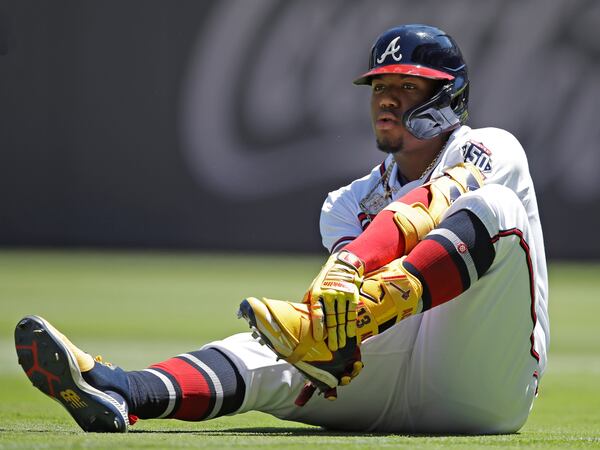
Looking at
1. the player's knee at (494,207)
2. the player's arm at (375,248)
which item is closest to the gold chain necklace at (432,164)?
the player's arm at (375,248)

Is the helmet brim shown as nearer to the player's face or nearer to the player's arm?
the player's face

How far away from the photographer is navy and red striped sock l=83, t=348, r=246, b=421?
10.9 feet

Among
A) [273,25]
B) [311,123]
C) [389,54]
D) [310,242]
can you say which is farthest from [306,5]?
[389,54]

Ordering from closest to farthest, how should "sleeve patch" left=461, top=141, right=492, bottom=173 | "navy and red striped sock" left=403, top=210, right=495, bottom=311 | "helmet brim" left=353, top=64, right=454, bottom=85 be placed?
"navy and red striped sock" left=403, top=210, right=495, bottom=311
"sleeve patch" left=461, top=141, right=492, bottom=173
"helmet brim" left=353, top=64, right=454, bottom=85

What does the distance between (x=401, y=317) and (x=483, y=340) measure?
35 cm

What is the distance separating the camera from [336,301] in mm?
3041

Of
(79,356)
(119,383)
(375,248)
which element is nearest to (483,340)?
(375,248)

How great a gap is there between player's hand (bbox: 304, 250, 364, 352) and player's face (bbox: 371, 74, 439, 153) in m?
0.81

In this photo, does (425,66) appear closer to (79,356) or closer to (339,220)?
(339,220)

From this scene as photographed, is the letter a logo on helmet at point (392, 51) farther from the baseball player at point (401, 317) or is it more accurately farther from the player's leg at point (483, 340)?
the player's leg at point (483, 340)

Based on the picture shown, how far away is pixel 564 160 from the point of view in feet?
43.4

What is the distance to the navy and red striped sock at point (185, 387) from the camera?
10.9 ft

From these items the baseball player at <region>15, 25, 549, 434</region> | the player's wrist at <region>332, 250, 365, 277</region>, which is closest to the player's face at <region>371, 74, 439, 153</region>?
the baseball player at <region>15, 25, 549, 434</region>

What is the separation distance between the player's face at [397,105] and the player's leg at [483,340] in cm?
58
